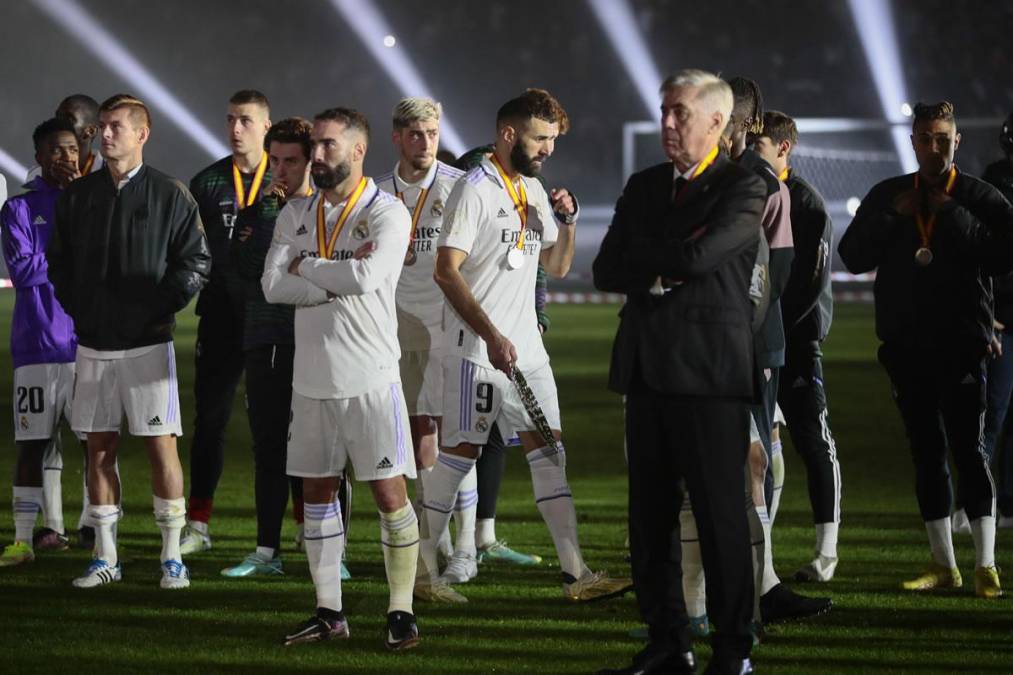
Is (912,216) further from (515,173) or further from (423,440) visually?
(423,440)

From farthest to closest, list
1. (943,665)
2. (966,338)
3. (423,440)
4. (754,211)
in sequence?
(423,440)
(966,338)
(943,665)
(754,211)

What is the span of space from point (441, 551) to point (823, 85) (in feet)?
136

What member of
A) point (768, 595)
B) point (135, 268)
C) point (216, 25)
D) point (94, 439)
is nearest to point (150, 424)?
point (94, 439)

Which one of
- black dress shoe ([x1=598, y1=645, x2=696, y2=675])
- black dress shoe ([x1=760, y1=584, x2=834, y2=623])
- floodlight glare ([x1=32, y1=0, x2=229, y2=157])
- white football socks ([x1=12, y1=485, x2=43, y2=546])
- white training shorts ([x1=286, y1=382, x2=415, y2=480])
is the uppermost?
floodlight glare ([x1=32, y1=0, x2=229, y2=157])

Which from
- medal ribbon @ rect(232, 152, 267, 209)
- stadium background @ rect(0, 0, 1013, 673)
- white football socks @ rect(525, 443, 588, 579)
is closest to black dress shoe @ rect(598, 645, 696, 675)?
white football socks @ rect(525, 443, 588, 579)

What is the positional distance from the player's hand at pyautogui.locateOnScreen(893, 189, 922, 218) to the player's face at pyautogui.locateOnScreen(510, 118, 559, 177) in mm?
1538

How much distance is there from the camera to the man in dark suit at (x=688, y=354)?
189 inches

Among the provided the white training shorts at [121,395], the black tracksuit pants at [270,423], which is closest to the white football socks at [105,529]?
the white training shorts at [121,395]

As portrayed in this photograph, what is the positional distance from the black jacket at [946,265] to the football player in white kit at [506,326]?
56.8 inches

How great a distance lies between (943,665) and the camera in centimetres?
541

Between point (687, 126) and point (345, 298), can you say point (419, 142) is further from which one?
point (687, 126)

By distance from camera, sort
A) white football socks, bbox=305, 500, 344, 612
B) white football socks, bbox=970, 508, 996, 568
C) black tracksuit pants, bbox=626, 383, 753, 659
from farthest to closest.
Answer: white football socks, bbox=970, 508, 996, 568
white football socks, bbox=305, 500, 344, 612
black tracksuit pants, bbox=626, 383, 753, 659

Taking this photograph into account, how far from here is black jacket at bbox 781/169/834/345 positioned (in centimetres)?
658

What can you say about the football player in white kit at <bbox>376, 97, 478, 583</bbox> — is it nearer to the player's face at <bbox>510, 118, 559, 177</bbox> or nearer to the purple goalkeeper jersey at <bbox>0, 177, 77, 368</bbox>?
the player's face at <bbox>510, 118, 559, 177</bbox>
